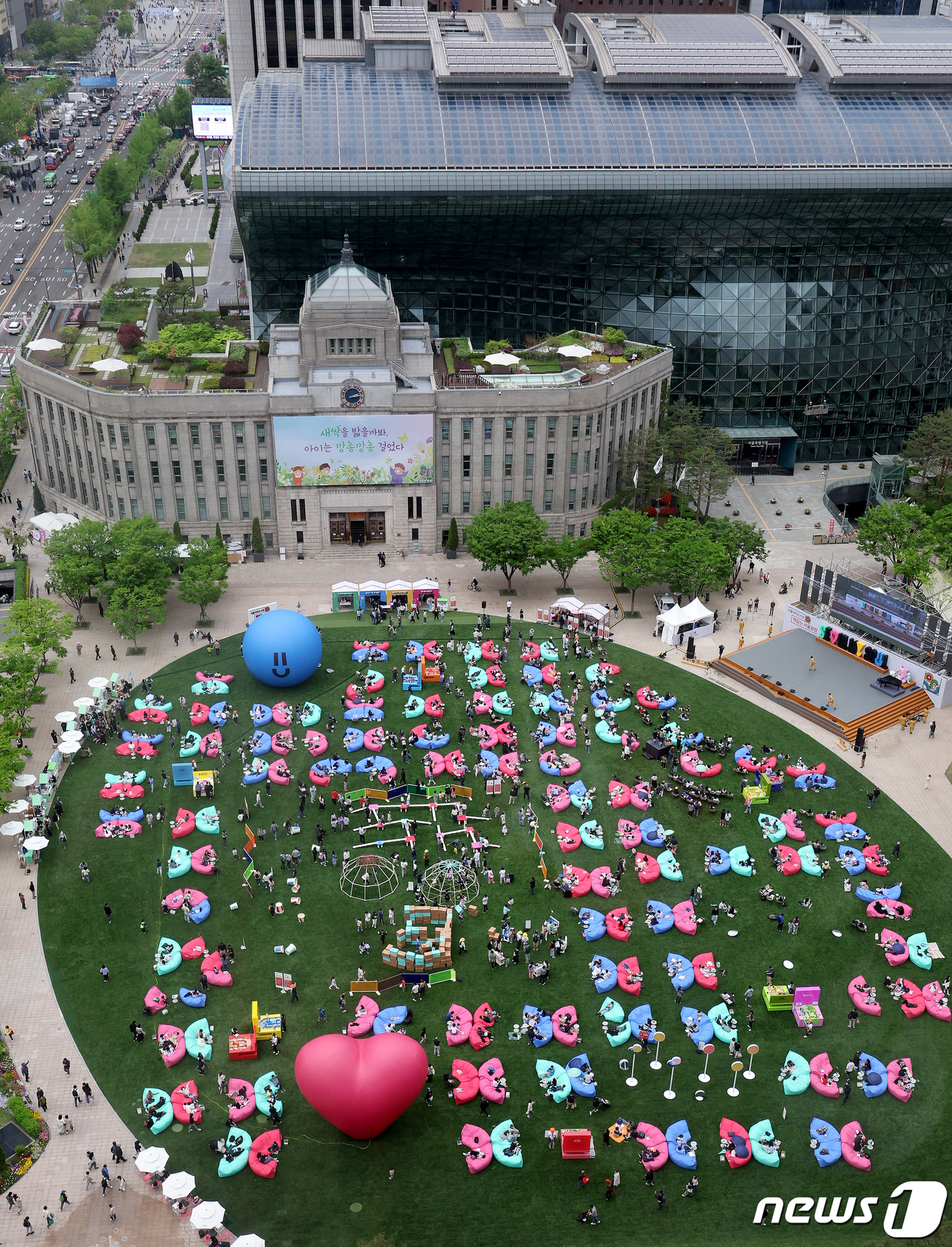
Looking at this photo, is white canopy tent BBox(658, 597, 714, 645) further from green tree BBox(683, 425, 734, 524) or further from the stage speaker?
the stage speaker

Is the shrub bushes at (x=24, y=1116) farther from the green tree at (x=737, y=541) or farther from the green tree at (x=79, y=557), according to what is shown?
the green tree at (x=737, y=541)

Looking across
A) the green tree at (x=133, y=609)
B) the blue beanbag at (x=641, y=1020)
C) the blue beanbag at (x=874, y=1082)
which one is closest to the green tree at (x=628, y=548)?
the green tree at (x=133, y=609)

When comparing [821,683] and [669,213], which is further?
[669,213]

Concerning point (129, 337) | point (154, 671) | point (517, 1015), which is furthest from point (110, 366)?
point (517, 1015)

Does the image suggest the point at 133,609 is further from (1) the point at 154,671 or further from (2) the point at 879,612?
(2) the point at 879,612

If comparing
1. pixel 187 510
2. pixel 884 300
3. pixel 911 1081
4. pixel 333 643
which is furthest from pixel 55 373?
pixel 911 1081

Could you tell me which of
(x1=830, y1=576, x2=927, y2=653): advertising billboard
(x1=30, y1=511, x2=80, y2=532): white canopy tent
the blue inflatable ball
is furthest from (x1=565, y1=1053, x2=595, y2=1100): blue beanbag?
(x1=30, y1=511, x2=80, y2=532): white canopy tent
